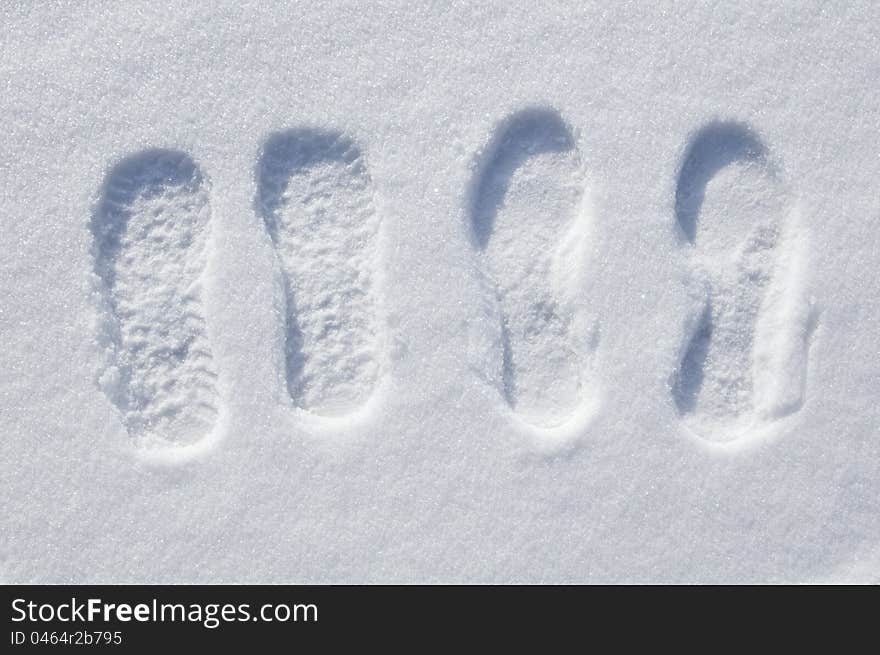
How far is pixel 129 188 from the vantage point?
1.38 meters

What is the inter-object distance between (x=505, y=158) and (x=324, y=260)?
0.86ft

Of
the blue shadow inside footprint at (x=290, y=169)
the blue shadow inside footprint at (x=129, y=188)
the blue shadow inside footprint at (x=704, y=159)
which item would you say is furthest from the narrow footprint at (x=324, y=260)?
the blue shadow inside footprint at (x=704, y=159)

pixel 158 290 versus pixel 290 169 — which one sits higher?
pixel 290 169

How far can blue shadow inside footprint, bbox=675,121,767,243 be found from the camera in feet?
4.52

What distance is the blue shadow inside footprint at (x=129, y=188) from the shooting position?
1.38 meters

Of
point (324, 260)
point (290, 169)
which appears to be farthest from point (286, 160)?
point (324, 260)

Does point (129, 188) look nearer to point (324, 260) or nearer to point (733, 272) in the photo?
point (324, 260)

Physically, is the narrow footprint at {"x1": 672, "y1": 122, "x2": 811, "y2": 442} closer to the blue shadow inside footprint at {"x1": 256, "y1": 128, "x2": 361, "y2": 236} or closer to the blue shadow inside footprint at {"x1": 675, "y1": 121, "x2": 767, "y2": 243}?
the blue shadow inside footprint at {"x1": 675, "y1": 121, "x2": 767, "y2": 243}

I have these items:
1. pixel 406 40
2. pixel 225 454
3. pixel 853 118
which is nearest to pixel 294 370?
pixel 225 454

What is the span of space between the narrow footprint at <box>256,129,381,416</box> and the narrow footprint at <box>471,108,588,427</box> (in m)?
0.15

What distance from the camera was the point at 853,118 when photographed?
1373mm

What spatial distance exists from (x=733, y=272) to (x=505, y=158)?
0.32 metres
